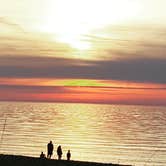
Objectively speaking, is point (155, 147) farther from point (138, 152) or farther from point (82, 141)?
point (82, 141)

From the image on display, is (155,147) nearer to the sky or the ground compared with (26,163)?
nearer to the sky

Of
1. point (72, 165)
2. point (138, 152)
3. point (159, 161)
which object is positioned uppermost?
point (138, 152)

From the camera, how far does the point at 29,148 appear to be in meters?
80.9

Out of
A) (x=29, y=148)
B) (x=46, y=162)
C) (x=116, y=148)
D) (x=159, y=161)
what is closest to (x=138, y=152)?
(x=116, y=148)

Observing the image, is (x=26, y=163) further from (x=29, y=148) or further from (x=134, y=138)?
(x=134, y=138)

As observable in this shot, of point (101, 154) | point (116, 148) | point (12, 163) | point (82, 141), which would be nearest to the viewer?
point (12, 163)

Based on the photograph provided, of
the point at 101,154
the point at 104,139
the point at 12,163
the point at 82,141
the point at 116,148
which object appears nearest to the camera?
the point at 12,163

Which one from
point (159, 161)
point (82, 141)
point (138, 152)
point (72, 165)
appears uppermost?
point (82, 141)

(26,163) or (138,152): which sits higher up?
(138,152)

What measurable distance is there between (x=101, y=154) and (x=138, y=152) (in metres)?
7.68

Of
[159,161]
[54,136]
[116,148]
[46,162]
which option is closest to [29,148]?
[116,148]

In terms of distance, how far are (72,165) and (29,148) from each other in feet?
165

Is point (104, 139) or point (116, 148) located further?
point (104, 139)

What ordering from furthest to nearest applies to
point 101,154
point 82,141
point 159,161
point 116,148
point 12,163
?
1. point 82,141
2. point 116,148
3. point 101,154
4. point 159,161
5. point 12,163
